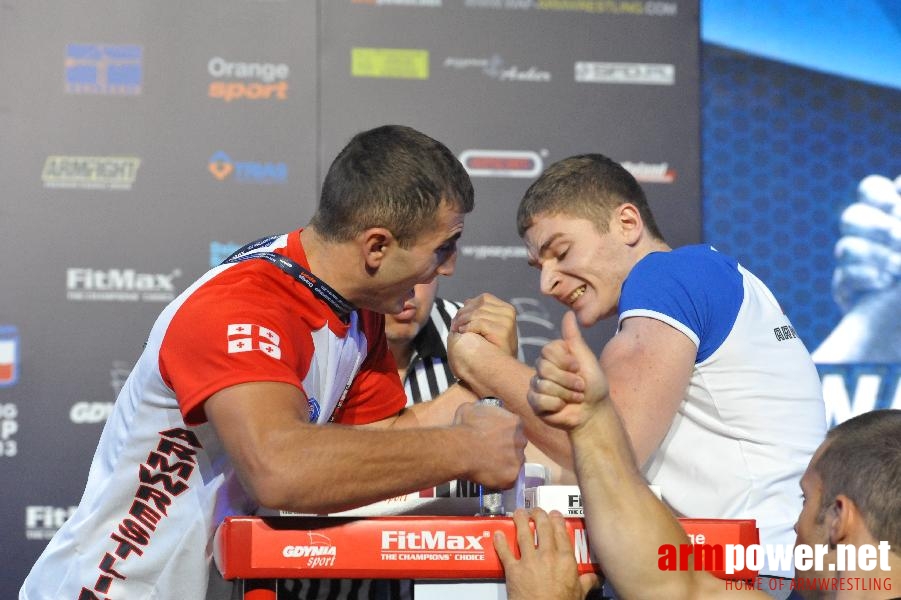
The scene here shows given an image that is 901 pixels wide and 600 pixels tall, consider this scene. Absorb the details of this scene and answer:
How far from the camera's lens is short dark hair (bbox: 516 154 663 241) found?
2.81 metres

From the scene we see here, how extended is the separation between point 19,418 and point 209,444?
257cm

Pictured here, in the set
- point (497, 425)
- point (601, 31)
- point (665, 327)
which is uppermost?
point (601, 31)

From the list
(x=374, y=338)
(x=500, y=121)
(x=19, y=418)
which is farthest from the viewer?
(x=500, y=121)

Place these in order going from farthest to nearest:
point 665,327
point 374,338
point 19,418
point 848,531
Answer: point 19,418, point 374,338, point 665,327, point 848,531

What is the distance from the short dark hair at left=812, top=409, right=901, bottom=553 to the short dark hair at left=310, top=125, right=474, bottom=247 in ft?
2.80

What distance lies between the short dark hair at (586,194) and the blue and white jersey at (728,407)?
45cm

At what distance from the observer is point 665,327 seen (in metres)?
2.24

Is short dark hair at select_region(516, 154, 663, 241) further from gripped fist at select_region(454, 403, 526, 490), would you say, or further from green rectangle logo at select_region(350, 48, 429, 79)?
green rectangle logo at select_region(350, 48, 429, 79)

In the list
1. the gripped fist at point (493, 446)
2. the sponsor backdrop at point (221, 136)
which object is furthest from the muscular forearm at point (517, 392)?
the sponsor backdrop at point (221, 136)

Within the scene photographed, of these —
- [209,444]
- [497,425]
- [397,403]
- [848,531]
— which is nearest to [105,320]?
[397,403]

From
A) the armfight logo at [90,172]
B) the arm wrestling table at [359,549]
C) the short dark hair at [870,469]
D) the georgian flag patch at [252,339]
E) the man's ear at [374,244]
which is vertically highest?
the armfight logo at [90,172]

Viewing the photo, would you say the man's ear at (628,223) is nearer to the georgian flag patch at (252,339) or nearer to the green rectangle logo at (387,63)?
the georgian flag patch at (252,339)

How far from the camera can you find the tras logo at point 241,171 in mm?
4406

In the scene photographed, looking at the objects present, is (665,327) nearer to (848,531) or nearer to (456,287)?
(848,531)
